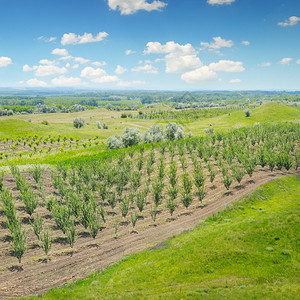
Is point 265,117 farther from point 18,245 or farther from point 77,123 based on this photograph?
point 18,245

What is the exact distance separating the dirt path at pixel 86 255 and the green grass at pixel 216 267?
1573mm

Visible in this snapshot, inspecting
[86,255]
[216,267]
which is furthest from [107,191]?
[216,267]

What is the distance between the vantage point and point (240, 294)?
16672 mm

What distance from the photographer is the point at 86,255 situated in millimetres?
24984

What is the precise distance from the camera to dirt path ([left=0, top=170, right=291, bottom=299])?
68.2ft

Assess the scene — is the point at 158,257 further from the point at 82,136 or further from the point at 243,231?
the point at 82,136

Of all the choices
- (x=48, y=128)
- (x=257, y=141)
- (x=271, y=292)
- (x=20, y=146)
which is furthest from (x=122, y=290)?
(x=48, y=128)

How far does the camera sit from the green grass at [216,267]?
1766 cm

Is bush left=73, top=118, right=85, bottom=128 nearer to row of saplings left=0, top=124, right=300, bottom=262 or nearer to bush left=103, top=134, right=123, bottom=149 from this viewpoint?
bush left=103, top=134, right=123, bottom=149

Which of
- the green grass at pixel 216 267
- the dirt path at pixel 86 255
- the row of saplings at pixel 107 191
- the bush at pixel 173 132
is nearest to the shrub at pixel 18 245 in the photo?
the row of saplings at pixel 107 191

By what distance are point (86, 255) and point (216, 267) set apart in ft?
44.2

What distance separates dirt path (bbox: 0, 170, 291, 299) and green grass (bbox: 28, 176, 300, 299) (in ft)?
5.16

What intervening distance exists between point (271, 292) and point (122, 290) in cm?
1118

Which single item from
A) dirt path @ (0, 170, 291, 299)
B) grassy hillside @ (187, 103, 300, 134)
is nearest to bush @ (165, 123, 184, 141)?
grassy hillside @ (187, 103, 300, 134)
